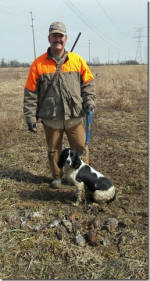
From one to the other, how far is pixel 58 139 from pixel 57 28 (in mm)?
1608

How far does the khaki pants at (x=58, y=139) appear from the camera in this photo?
3.89 m

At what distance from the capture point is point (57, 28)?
128 inches

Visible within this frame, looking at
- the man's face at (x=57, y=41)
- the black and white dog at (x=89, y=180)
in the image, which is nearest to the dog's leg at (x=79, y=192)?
the black and white dog at (x=89, y=180)

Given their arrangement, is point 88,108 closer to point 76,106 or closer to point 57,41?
point 76,106

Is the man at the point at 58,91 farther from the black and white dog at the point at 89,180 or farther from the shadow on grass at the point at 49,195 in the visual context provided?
the shadow on grass at the point at 49,195

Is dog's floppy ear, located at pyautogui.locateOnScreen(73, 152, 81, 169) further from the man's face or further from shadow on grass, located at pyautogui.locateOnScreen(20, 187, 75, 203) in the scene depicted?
the man's face

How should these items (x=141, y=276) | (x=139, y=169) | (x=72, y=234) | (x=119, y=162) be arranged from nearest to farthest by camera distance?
1. (x=141, y=276)
2. (x=72, y=234)
3. (x=139, y=169)
4. (x=119, y=162)

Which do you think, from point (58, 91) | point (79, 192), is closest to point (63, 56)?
point (58, 91)

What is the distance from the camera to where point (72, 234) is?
3018mm

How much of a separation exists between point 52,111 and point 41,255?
1.90 metres

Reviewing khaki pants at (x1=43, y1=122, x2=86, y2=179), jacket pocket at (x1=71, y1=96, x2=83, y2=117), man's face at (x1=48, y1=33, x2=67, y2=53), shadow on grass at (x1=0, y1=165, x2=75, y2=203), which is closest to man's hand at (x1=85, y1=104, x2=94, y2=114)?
jacket pocket at (x1=71, y1=96, x2=83, y2=117)

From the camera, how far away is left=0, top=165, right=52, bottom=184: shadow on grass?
4.41m

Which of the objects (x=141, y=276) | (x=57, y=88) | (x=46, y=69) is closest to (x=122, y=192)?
(x=141, y=276)

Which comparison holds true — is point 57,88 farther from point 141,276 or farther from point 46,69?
point 141,276
